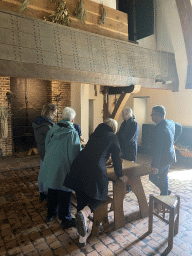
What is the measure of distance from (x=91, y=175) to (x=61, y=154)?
1.82 feet

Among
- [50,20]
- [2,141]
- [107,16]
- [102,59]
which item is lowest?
[2,141]

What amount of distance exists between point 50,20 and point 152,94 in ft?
17.7

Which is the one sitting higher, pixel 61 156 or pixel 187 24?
pixel 187 24

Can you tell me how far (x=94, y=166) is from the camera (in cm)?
248

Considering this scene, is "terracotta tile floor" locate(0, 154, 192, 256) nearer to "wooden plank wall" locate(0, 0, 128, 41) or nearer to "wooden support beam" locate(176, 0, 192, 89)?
"wooden plank wall" locate(0, 0, 128, 41)

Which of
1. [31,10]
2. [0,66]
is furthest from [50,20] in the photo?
[0,66]

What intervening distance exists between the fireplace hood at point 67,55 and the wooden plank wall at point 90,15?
0.29m

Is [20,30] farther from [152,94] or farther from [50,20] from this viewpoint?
[152,94]

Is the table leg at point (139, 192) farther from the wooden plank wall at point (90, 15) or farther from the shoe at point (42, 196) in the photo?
the wooden plank wall at point (90, 15)

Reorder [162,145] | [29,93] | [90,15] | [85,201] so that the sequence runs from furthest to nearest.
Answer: [29,93]
[90,15]
[162,145]
[85,201]

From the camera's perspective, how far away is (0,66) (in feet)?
10.9

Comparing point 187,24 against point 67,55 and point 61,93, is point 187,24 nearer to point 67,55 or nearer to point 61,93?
point 67,55

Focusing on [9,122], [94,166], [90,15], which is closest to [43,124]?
[94,166]

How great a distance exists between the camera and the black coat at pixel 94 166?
248 cm
